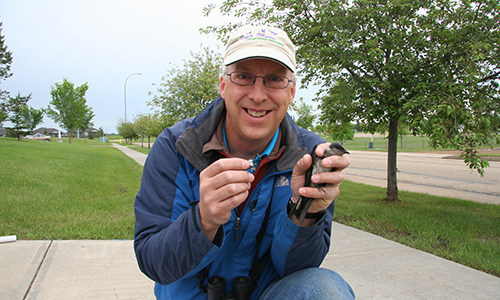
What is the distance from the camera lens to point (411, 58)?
17.2 ft

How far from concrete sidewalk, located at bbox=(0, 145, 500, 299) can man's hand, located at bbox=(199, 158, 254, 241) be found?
1.86 meters

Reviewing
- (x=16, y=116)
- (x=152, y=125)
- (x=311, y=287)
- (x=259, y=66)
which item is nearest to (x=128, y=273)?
(x=311, y=287)

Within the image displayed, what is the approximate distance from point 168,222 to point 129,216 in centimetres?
361

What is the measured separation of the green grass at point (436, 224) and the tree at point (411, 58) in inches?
38.6

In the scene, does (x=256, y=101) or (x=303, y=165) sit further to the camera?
(x=256, y=101)

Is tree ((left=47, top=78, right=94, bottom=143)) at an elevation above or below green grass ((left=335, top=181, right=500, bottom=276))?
above

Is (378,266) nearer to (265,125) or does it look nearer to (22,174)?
(265,125)

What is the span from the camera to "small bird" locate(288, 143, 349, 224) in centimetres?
123

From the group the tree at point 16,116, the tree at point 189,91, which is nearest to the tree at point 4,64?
the tree at point 16,116

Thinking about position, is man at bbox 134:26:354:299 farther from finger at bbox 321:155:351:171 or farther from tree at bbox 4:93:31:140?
tree at bbox 4:93:31:140

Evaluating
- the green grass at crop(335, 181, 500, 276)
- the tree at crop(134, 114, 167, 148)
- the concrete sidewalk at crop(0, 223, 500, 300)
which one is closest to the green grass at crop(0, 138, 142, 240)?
the concrete sidewalk at crop(0, 223, 500, 300)

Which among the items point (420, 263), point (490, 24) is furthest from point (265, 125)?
point (490, 24)

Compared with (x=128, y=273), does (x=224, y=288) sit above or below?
above

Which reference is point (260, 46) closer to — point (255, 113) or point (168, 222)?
point (255, 113)
